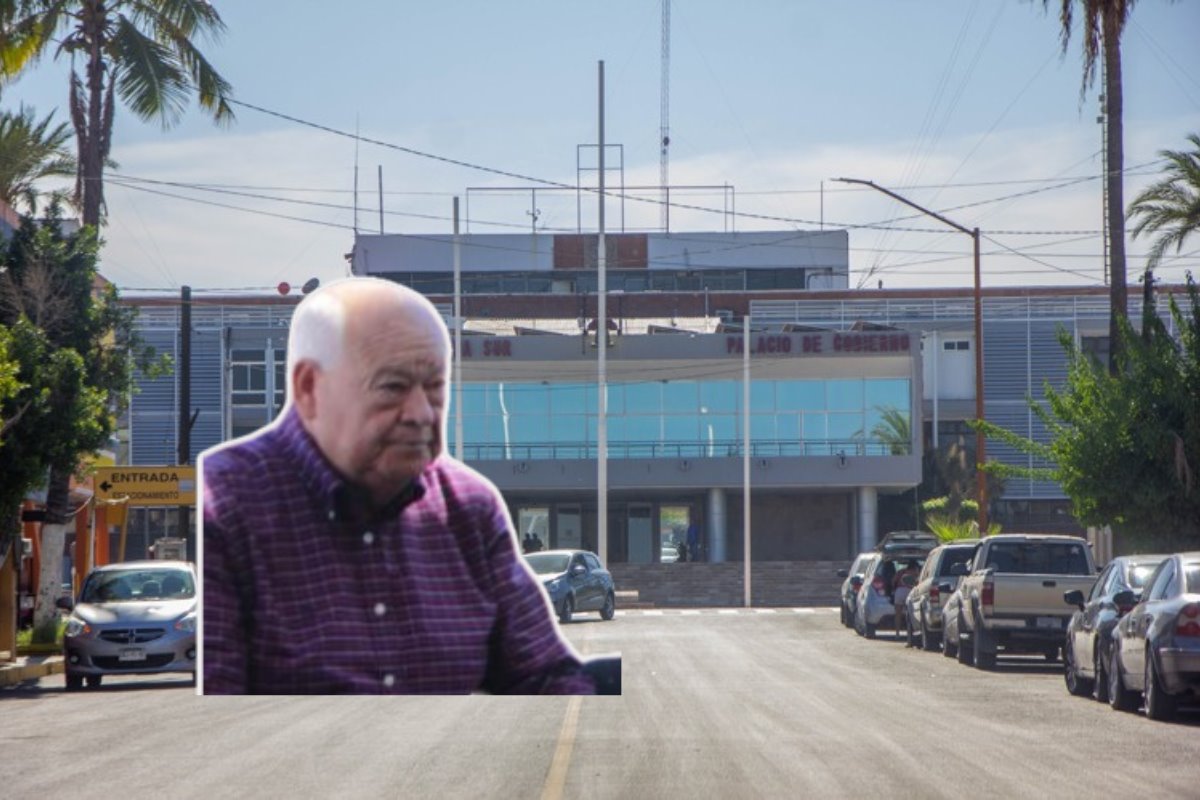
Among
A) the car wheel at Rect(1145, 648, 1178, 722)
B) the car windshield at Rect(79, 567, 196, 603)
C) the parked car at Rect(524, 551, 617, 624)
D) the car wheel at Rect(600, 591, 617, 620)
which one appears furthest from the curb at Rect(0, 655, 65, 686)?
the parked car at Rect(524, 551, 617, 624)

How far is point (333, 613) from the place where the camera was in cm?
838

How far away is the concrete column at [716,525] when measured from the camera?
12.9 meters

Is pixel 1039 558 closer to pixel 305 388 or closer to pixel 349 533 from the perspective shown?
pixel 349 533

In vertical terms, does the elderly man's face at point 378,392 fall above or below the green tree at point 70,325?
below

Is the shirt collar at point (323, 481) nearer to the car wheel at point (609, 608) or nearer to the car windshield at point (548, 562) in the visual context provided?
the car windshield at point (548, 562)

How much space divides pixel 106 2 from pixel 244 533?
3672mm

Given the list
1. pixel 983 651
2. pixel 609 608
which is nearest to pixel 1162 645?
pixel 983 651

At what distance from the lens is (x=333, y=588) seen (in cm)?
838

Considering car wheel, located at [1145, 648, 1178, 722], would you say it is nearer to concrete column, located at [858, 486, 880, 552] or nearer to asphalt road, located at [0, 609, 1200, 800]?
asphalt road, located at [0, 609, 1200, 800]

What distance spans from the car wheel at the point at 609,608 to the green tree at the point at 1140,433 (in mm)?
19946

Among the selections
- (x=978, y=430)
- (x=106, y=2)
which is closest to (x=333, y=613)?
(x=106, y=2)

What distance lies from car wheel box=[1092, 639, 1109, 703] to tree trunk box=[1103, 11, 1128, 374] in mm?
4428

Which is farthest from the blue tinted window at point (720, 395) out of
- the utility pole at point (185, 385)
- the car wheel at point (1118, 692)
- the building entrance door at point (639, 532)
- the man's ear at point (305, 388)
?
the car wheel at point (1118, 692)

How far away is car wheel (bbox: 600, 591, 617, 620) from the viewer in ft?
34.3
